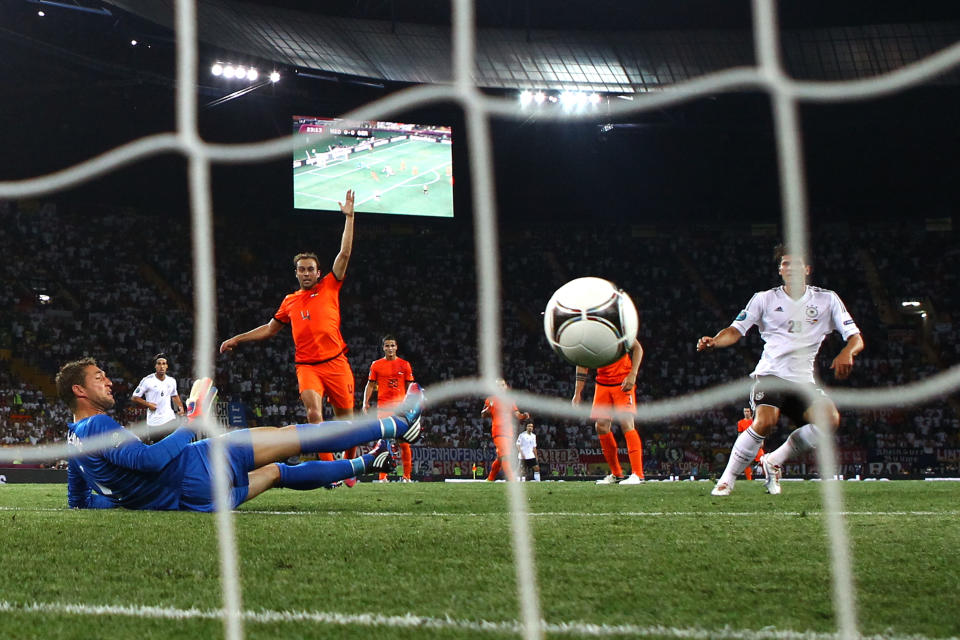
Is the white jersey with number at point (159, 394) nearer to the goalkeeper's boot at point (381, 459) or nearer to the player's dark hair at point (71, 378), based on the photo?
the goalkeeper's boot at point (381, 459)

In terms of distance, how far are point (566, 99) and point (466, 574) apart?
19.2m

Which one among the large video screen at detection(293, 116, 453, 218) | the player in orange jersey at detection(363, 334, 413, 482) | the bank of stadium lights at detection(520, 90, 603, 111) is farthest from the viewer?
the bank of stadium lights at detection(520, 90, 603, 111)

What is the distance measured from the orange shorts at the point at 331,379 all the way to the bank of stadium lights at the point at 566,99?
14.2m

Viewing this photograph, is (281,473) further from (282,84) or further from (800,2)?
(800,2)

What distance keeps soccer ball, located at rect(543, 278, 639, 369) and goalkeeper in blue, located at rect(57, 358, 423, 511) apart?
42.4 inches

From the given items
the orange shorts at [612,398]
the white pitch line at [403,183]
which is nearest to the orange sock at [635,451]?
the orange shorts at [612,398]

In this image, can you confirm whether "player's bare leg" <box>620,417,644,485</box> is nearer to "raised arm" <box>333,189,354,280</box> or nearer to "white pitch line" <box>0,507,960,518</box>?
"raised arm" <box>333,189,354,280</box>

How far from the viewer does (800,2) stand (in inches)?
805

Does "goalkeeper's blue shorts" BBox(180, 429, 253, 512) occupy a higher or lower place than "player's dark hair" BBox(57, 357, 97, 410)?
lower

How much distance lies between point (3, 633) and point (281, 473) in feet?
10.3

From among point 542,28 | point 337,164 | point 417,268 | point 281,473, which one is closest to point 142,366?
point 337,164

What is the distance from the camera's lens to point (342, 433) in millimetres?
5059

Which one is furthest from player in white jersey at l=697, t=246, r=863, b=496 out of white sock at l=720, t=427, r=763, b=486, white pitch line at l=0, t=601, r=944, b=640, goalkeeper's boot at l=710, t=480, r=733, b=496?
white pitch line at l=0, t=601, r=944, b=640

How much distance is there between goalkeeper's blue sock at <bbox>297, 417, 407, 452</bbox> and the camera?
5000 millimetres
